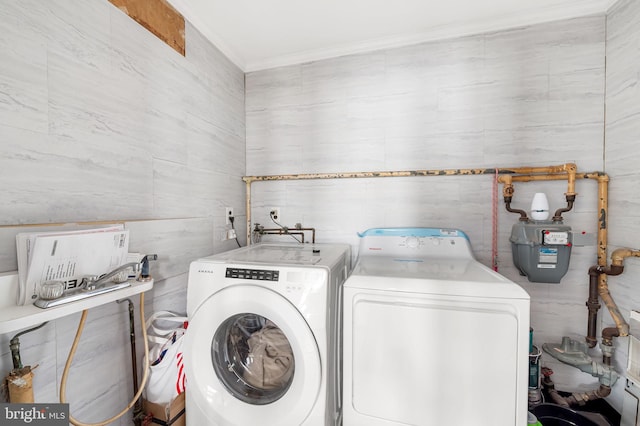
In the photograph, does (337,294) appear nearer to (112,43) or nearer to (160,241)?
(160,241)

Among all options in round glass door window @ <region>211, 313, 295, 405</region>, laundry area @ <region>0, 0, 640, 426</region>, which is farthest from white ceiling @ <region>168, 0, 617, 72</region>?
round glass door window @ <region>211, 313, 295, 405</region>

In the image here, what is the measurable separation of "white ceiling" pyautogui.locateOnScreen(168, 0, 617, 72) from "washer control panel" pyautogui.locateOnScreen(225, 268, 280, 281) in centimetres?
142

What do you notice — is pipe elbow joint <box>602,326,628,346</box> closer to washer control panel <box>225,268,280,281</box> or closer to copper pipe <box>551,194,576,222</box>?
copper pipe <box>551,194,576,222</box>

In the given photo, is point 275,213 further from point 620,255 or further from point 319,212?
point 620,255

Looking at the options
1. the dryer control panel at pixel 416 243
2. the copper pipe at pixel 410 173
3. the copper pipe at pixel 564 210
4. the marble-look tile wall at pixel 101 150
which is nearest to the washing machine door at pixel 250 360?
the marble-look tile wall at pixel 101 150

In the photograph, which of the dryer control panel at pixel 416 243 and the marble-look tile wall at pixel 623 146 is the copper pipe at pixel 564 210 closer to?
Result: the marble-look tile wall at pixel 623 146

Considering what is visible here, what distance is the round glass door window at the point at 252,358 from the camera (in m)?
1.16

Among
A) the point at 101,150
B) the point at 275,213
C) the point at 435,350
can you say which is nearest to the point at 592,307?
the point at 435,350

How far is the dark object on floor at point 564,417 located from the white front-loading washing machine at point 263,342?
1.05 m

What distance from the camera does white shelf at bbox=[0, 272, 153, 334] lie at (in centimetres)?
64

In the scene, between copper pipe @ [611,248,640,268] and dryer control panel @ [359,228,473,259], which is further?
dryer control panel @ [359,228,473,259]

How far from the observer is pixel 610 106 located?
1.38 metres

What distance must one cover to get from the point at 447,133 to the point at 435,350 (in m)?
1.28

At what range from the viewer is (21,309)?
0.71 meters
